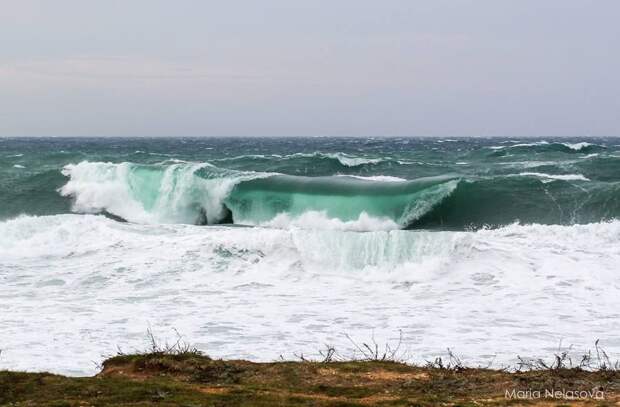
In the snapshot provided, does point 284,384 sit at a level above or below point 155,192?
below

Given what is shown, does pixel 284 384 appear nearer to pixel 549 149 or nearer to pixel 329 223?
pixel 329 223

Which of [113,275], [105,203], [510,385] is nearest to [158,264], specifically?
[113,275]

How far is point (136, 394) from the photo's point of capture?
5.89 metres

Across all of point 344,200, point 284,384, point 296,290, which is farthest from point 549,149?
point 284,384

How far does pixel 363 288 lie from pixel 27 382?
8.05m

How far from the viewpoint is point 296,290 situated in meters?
13.4

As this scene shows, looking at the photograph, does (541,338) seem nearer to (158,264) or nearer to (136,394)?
(136,394)

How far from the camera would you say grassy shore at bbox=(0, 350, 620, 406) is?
18.8 feet

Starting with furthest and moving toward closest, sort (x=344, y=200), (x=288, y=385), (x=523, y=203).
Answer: (x=344, y=200) → (x=523, y=203) → (x=288, y=385)

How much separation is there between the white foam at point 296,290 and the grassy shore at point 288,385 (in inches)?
55.9

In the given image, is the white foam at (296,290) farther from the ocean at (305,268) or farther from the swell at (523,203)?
the swell at (523,203)

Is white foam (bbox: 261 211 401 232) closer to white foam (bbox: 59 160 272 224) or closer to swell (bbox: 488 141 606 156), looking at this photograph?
white foam (bbox: 59 160 272 224)

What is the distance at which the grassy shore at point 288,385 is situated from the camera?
5727 mm

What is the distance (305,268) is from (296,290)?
1.88 metres
